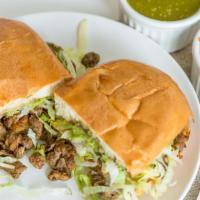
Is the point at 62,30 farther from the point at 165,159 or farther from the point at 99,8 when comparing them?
the point at 165,159

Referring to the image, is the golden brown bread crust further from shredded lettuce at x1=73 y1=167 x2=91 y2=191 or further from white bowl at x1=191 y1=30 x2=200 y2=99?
white bowl at x1=191 y1=30 x2=200 y2=99

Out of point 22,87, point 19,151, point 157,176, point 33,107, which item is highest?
point 22,87

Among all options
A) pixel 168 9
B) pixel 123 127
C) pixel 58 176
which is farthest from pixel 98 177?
pixel 168 9

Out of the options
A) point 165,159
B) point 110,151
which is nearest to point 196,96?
point 165,159

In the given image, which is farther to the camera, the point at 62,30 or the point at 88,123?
the point at 62,30

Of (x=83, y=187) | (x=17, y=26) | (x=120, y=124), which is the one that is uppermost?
(x=17, y=26)

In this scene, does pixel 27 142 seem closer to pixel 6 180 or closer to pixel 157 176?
pixel 6 180

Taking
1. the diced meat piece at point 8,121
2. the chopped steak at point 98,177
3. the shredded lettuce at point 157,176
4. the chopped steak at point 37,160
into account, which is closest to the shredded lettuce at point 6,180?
the chopped steak at point 37,160
